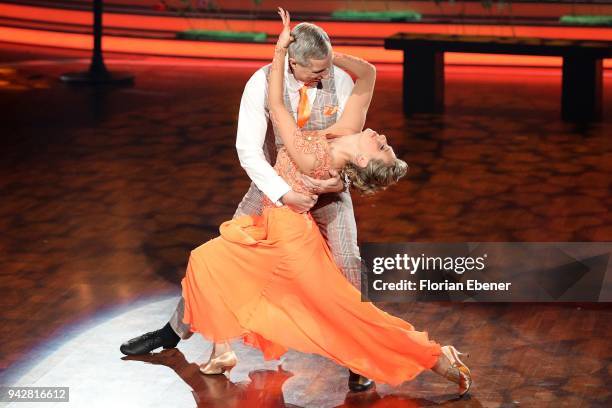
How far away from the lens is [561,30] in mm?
11188

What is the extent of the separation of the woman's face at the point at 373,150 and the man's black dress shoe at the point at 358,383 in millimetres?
750

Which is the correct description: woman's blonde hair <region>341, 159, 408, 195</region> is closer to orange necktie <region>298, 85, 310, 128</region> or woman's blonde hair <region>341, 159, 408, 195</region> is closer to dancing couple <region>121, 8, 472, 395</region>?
dancing couple <region>121, 8, 472, 395</region>

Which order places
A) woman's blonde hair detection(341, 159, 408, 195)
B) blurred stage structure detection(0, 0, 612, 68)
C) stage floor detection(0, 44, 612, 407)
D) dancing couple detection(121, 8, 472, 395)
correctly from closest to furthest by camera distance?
woman's blonde hair detection(341, 159, 408, 195), dancing couple detection(121, 8, 472, 395), stage floor detection(0, 44, 612, 407), blurred stage structure detection(0, 0, 612, 68)

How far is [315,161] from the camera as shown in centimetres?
373

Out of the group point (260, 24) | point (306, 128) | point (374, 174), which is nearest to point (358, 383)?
point (374, 174)

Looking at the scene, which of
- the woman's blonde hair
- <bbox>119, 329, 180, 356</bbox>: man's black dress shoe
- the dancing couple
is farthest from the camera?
<bbox>119, 329, 180, 356</bbox>: man's black dress shoe

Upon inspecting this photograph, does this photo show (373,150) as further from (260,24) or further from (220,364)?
(260,24)

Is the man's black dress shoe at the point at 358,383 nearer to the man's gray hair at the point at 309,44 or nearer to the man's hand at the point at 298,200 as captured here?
the man's hand at the point at 298,200

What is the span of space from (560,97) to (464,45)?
3.19ft

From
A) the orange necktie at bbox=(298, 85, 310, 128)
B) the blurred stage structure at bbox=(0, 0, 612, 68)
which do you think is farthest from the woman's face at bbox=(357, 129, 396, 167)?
the blurred stage structure at bbox=(0, 0, 612, 68)

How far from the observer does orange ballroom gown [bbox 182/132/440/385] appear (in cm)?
375

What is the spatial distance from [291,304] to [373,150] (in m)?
0.58

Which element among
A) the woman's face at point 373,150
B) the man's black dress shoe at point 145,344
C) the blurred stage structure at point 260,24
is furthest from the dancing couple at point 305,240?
the blurred stage structure at point 260,24

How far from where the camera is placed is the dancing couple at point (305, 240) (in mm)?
3725
